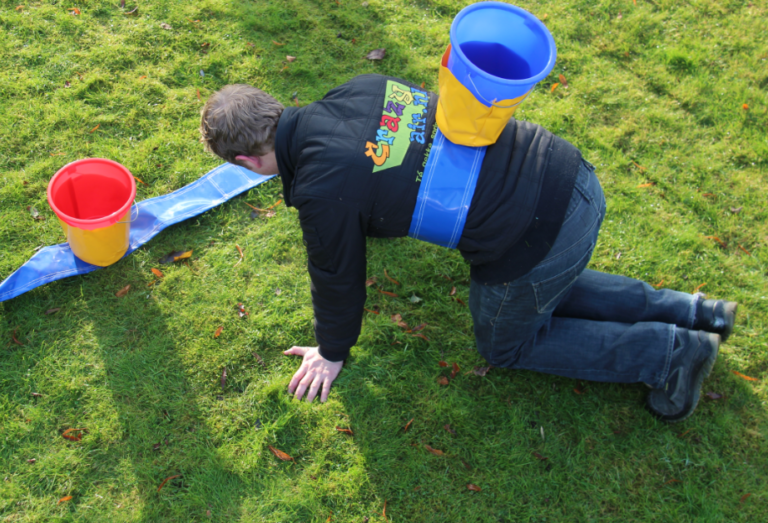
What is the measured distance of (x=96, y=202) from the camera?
3.55 metres

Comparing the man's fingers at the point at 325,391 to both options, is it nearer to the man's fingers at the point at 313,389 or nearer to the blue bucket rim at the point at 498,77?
the man's fingers at the point at 313,389

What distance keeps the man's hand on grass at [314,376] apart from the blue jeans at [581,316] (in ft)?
3.07

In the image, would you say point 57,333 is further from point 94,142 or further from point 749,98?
point 749,98

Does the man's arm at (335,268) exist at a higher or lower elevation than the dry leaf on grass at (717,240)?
higher

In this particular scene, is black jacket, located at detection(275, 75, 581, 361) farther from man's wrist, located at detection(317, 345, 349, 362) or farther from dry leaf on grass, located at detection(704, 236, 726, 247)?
dry leaf on grass, located at detection(704, 236, 726, 247)

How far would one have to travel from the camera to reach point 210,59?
460 centimetres

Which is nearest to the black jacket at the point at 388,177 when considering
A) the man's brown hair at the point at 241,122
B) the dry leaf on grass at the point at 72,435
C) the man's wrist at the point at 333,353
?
the man's brown hair at the point at 241,122

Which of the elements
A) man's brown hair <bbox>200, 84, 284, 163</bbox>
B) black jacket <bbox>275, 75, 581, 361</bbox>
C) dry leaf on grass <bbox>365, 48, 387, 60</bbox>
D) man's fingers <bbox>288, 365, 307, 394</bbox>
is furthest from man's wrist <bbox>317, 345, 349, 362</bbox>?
dry leaf on grass <bbox>365, 48, 387, 60</bbox>

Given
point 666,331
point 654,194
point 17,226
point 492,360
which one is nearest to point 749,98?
point 654,194

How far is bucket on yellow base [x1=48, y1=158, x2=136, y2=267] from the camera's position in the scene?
322cm

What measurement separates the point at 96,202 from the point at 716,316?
4083 mm

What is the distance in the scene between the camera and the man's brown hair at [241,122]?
235cm

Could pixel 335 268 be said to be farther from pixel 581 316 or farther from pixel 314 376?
pixel 581 316

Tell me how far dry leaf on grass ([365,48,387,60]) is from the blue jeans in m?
2.76
